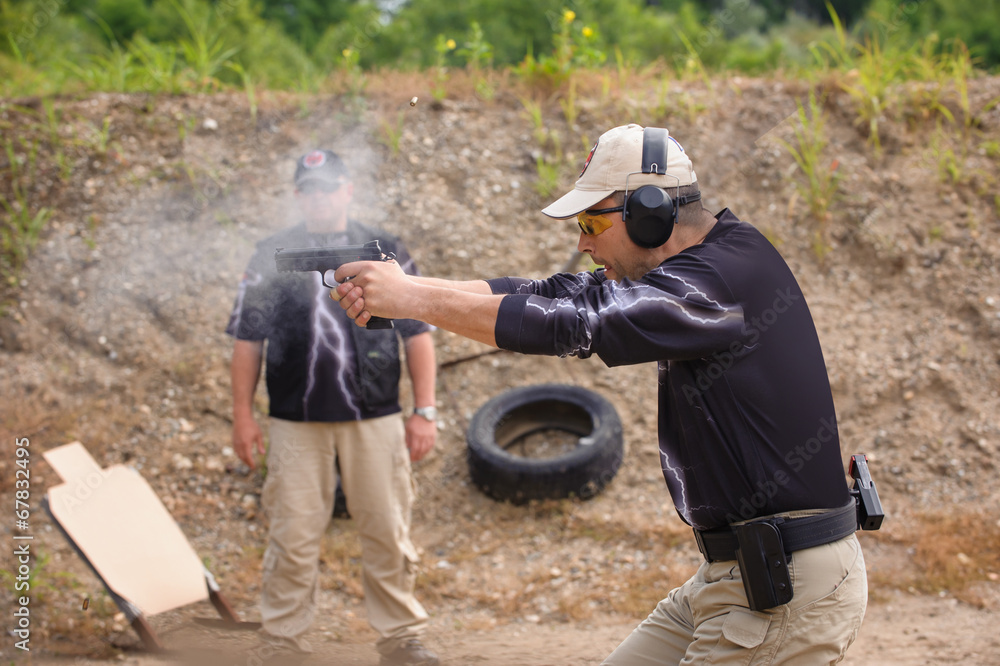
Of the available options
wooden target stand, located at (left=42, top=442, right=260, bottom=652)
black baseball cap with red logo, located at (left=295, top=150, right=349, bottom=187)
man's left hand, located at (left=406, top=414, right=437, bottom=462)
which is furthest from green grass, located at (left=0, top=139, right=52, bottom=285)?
man's left hand, located at (left=406, top=414, right=437, bottom=462)

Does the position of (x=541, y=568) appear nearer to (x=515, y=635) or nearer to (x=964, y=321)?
(x=515, y=635)

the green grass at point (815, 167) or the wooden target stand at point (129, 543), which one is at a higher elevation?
the green grass at point (815, 167)

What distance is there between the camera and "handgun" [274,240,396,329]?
7.47 ft

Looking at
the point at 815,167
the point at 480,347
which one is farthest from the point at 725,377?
the point at 815,167

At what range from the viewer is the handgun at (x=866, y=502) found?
2.01 m

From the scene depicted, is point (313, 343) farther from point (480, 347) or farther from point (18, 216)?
point (18, 216)

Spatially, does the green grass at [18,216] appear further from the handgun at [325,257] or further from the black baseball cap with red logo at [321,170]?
the handgun at [325,257]

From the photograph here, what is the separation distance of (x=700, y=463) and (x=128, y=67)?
7826 mm

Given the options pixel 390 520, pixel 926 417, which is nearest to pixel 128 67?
pixel 390 520

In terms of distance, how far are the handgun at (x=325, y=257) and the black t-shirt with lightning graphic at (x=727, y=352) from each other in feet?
1.97

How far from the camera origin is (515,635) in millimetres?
3996

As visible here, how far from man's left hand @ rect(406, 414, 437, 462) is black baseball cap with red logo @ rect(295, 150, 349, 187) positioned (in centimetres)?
128

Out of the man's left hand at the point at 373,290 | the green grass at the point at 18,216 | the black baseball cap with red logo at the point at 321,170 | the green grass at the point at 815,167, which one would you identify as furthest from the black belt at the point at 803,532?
the green grass at the point at 18,216

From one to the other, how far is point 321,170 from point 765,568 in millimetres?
2658
